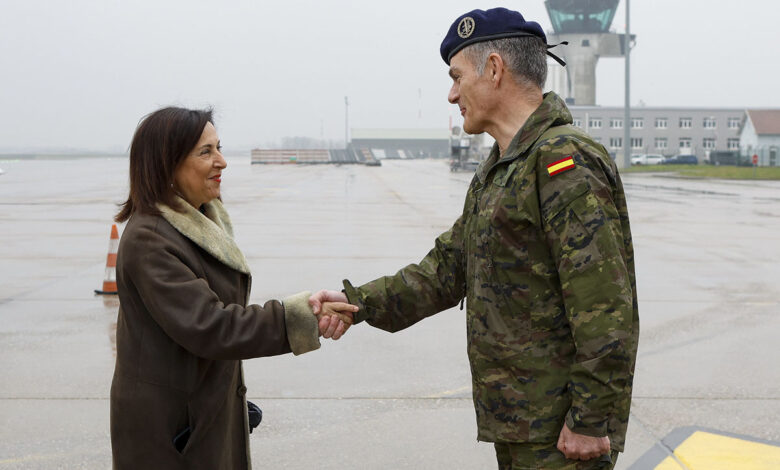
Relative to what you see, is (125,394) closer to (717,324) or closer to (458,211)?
(717,324)

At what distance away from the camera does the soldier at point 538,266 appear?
87.5 inches

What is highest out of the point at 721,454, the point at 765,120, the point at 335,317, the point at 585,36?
the point at 585,36

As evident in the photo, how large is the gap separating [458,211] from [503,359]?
16526mm

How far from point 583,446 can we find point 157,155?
162 centimetres

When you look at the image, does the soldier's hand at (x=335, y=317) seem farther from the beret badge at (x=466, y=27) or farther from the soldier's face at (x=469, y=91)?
the beret badge at (x=466, y=27)

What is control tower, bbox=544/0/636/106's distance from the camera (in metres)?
94.1

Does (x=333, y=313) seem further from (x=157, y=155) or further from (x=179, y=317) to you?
(x=157, y=155)

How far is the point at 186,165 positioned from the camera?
8.57 ft

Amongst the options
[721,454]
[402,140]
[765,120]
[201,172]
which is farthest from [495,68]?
[402,140]

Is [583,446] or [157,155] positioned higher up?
[157,155]

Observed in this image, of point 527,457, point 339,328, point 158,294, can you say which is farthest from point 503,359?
point 158,294

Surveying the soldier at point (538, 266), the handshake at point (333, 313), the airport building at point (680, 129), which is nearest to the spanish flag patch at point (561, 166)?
the soldier at point (538, 266)

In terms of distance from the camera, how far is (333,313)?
9.77ft

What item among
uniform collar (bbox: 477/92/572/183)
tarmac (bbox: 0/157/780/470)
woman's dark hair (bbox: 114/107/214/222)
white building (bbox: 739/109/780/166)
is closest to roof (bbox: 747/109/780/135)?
white building (bbox: 739/109/780/166)
